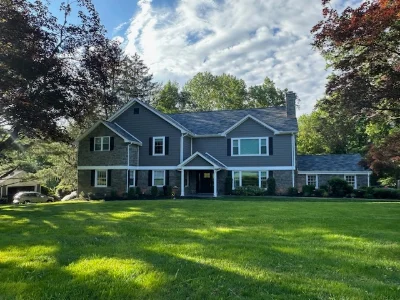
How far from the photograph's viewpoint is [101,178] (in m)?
25.9

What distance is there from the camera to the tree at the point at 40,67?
13695 millimetres

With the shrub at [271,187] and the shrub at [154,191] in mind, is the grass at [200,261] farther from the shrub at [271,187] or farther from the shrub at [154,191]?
the shrub at [154,191]

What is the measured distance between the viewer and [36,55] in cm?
1486

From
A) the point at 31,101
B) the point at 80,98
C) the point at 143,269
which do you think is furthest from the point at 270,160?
the point at 143,269

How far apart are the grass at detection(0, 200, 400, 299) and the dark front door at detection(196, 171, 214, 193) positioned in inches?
678

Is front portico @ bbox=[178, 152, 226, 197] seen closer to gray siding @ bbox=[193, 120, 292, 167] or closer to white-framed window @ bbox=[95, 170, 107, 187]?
gray siding @ bbox=[193, 120, 292, 167]

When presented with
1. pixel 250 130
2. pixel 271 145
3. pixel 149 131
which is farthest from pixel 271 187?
pixel 149 131

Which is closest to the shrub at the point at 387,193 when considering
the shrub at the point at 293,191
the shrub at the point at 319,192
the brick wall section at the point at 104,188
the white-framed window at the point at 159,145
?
the shrub at the point at 319,192

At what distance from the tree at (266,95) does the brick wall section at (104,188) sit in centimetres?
3072

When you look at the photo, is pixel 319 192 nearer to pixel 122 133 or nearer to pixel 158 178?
pixel 158 178

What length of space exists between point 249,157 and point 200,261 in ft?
67.0

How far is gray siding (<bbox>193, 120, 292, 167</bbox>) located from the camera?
80.1 feet

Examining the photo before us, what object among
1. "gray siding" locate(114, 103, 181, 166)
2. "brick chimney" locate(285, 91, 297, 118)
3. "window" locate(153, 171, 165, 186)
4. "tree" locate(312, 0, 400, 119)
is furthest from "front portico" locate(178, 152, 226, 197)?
"tree" locate(312, 0, 400, 119)

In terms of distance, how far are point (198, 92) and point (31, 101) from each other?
38612mm
